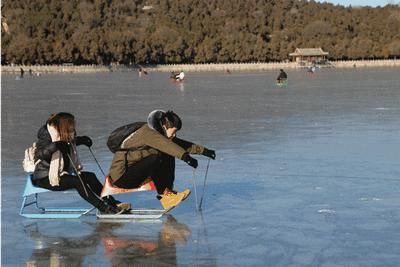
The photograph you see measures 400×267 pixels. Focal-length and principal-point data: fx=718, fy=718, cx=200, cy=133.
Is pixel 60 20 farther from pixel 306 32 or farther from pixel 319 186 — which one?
pixel 319 186

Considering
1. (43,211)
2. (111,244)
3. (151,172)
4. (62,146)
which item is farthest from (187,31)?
(111,244)

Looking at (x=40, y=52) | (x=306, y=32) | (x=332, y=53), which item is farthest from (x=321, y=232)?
(x=306, y=32)

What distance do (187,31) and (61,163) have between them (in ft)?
392

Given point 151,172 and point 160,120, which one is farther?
point 151,172

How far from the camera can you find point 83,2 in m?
140

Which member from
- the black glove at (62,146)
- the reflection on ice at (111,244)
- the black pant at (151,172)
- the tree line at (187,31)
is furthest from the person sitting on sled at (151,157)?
the tree line at (187,31)

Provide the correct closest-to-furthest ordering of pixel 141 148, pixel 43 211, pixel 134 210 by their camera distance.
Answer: pixel 141 148
pixel 134 210
pixel 43 211

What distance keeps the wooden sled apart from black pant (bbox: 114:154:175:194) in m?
0.04

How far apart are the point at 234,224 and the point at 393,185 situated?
233 centimetres

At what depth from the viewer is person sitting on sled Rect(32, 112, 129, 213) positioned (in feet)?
18.6

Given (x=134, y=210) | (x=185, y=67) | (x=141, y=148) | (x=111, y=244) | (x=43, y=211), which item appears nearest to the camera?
(x=111, y=244)

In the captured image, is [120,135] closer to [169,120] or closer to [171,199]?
[169,120]

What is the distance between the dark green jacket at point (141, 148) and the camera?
5676 mm

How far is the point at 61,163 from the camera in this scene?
5.80 metres
